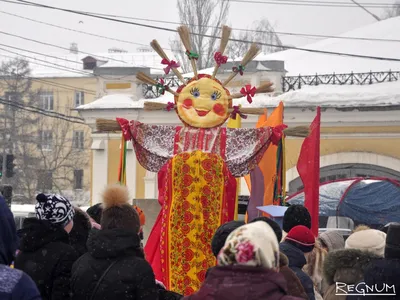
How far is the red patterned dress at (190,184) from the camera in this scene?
8086 millimetres

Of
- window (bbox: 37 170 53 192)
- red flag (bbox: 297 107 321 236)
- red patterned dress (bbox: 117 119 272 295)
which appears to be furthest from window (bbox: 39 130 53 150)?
red patterned dress (bbox: 117 119 272 295)

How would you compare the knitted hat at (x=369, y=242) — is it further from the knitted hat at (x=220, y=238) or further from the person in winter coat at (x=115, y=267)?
the person in winter coat at (x=115, y=267)

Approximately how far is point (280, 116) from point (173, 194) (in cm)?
246

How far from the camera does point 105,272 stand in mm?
4609

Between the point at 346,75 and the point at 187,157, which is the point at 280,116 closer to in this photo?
the point at 187,157

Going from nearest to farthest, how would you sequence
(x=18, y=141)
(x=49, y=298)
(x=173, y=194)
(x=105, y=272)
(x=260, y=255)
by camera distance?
(x=260, y=255), (x=105, y=272), (x=49, y=298), (x=173, y=194), (x=18, y=141)

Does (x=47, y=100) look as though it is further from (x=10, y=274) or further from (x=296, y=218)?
(x=10, y=274)

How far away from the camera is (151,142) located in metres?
8.79

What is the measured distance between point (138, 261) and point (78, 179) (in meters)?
40.5

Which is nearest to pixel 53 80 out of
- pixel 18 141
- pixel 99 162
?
pixel 18 141

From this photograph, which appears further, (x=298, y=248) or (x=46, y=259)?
(x=298, y=248)

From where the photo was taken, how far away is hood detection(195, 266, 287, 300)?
3.42m

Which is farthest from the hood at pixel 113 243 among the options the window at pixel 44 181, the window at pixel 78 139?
the window at pixel 78 139

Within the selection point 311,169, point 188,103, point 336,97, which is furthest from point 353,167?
point 188,103
